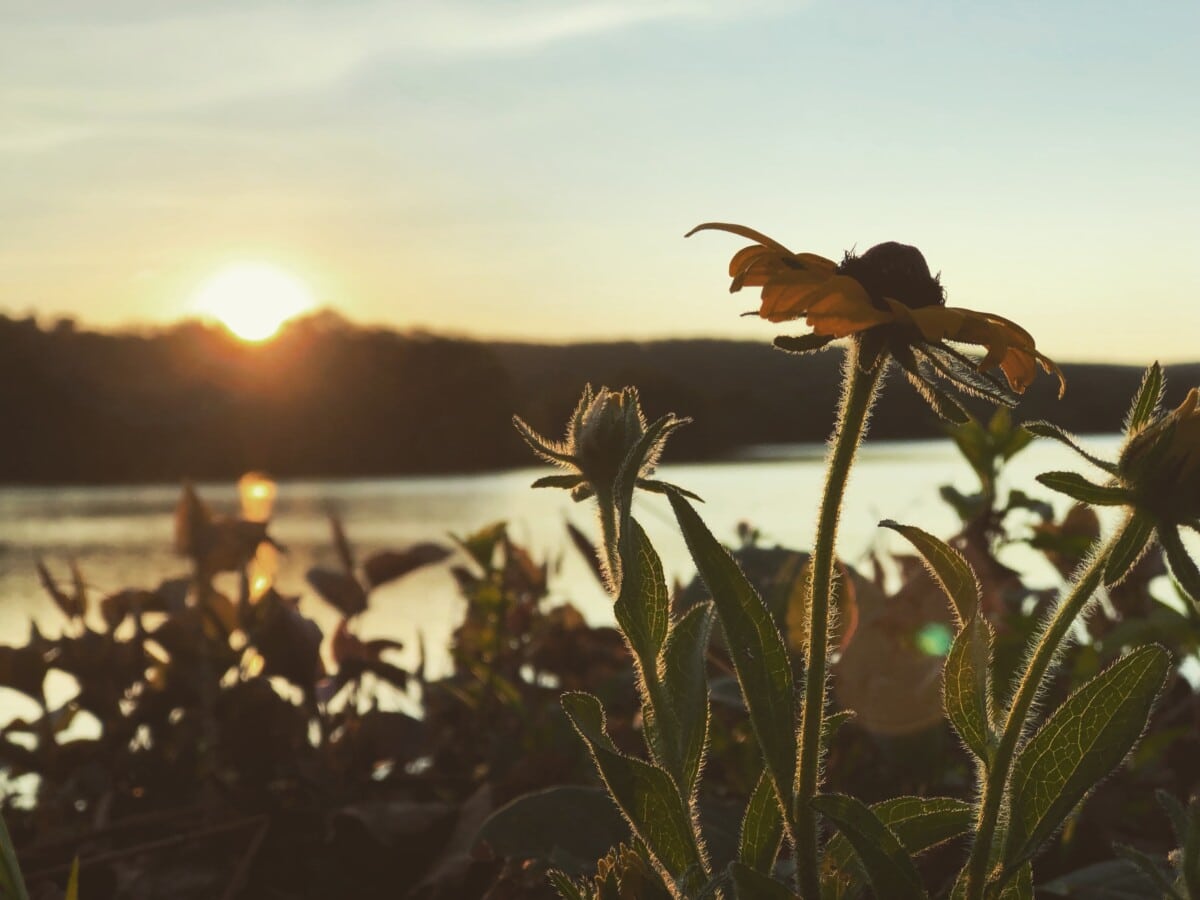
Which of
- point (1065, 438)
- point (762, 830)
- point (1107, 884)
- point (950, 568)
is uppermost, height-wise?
point (1065, 438)

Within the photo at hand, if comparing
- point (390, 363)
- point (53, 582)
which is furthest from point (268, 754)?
point (390, 363)

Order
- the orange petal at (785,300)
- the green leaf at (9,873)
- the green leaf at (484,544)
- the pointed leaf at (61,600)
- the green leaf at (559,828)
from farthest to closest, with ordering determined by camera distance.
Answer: the green leaf at (484,544) < the pointed leaf at (61,600) < the green leaf at (559,828) < the green leaf at (9,873) < the orange petal at (785,300)

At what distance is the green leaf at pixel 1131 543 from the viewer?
921 millimetres

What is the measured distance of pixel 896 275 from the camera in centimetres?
100

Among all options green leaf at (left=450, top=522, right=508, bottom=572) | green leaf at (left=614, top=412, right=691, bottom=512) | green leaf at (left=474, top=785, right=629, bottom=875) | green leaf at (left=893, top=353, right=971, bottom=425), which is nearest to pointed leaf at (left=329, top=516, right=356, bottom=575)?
green leaf at (left=450, top=522, right=508, bottom=572)

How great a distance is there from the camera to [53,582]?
6.06 ft

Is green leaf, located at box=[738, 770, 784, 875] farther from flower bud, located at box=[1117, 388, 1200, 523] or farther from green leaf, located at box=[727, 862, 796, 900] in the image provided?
flower bud, located at box=[1117, 388, 1200, 523]

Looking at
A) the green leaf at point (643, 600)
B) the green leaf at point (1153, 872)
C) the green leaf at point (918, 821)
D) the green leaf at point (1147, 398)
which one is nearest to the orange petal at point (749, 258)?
the green leaf at point (643, 600)

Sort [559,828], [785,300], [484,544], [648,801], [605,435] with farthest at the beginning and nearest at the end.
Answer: [484,544]
[559,828]
[605,435]
[648,801]
[785,300]

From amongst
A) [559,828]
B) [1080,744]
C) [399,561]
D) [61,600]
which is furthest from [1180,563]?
[61,600]

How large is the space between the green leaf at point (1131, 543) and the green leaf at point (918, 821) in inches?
9.1

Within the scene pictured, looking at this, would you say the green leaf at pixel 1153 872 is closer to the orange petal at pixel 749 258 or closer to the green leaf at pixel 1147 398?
the green leaf at pixel 1147 398

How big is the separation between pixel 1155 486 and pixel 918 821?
0.32m

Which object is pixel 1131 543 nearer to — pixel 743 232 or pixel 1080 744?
pixel 1080 744
